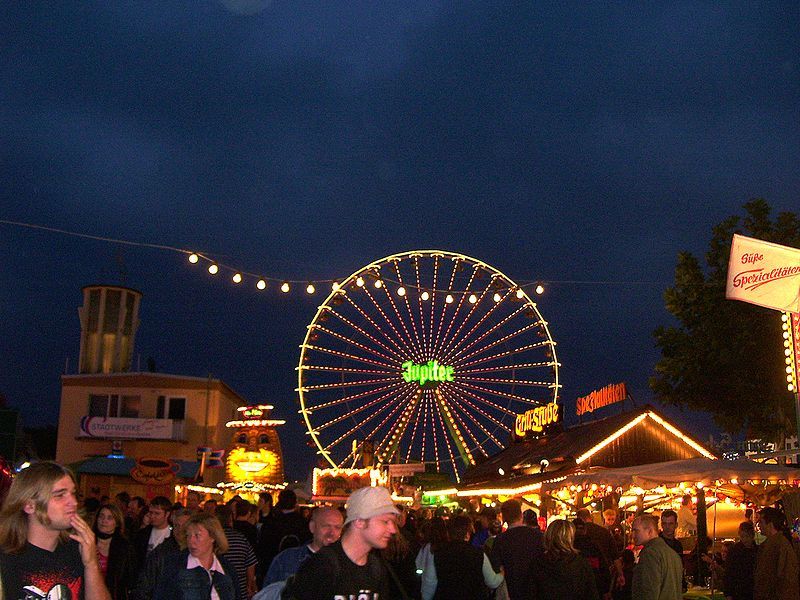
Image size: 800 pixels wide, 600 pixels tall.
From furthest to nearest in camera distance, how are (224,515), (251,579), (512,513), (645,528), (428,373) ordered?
(428,373) → (512,513) → (224,515) → (251,579) → (645,528)

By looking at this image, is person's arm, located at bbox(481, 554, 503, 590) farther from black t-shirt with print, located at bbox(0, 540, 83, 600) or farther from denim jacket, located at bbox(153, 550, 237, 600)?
black t-shirt with print, located at bbox(0, 540, 83, 600)

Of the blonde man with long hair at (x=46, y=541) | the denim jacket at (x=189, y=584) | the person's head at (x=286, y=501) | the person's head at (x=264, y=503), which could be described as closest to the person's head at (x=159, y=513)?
the person's head at (x=286, y=501)

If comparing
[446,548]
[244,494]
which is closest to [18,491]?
[446,548]

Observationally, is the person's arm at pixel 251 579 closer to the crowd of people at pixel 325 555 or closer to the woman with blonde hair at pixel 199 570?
the crowd of people at pixel 325 555

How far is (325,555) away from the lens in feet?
14.0

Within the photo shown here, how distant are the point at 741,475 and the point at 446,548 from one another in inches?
359

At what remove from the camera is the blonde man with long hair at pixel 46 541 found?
3.90m

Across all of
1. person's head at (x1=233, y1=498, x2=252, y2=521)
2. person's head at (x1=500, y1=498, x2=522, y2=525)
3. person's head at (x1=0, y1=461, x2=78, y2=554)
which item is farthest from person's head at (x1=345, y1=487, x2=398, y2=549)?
person's head at (x1=233, y1=498, x2=252, y2=521)

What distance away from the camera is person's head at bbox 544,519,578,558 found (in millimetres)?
7684

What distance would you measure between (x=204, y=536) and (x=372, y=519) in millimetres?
2250

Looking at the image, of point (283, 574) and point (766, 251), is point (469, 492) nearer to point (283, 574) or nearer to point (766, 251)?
point (766, 251)

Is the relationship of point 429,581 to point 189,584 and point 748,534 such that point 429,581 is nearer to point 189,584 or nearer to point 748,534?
point 189,584

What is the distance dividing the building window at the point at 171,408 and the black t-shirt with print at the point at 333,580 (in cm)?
4402

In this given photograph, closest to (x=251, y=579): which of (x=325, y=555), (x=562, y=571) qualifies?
(x=562, y=571)
